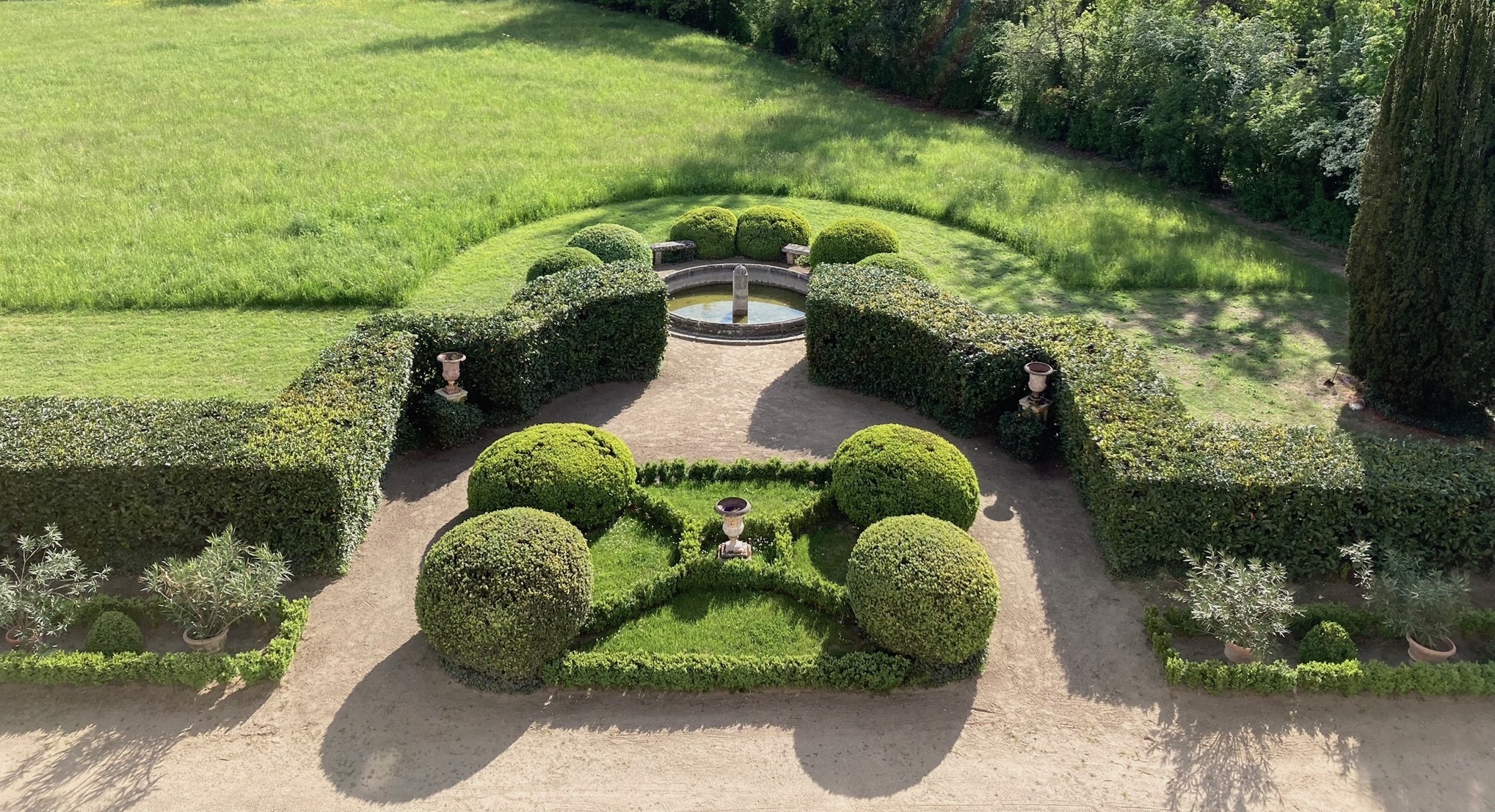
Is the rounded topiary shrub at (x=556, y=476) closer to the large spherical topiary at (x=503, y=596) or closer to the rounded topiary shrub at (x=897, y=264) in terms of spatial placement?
the large spherical topiary at (x=503, y=596)

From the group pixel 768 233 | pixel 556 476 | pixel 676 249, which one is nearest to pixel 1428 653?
pixel 556 476

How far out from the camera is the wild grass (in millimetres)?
20094

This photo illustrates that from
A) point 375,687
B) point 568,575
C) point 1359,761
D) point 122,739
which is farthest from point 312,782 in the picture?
point 1359,761

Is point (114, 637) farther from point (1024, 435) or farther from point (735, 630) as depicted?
point (1024, 435)

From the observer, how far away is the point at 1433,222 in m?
13.8

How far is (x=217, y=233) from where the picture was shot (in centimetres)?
2136

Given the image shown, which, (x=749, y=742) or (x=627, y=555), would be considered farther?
(x=627, y=555)

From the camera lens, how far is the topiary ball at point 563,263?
1805 cm

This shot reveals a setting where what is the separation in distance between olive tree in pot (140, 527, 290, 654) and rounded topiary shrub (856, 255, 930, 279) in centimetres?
1091

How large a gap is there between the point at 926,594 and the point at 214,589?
24.2 ft

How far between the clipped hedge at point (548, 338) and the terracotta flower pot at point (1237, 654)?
382 inches

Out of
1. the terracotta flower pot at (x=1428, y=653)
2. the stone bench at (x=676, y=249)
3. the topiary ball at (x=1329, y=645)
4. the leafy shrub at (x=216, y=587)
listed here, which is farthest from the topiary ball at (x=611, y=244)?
the terracotta flower pot at (x=1428, y=653)

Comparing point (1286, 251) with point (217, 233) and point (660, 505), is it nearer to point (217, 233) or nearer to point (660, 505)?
point (660, 505)

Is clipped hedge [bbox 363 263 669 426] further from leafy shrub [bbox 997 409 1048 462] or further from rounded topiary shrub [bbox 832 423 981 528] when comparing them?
leafy shrub [bbox 997 409 1048 462]
